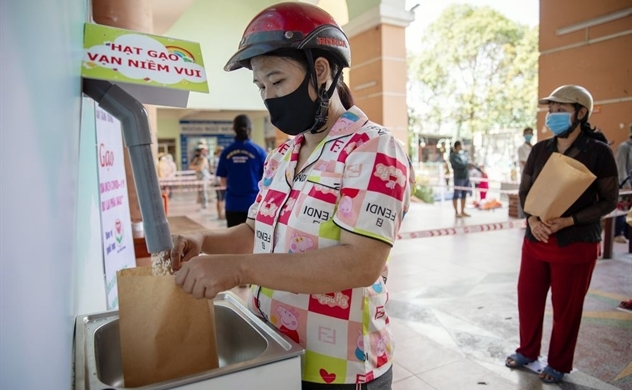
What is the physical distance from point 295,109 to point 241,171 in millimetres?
3960

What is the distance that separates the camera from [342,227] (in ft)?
3.57

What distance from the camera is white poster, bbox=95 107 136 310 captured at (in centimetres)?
236

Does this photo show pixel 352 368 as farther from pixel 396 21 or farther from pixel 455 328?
pixel 396 21

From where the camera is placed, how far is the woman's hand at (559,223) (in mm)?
2748

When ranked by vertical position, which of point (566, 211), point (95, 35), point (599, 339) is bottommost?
point (599, 339)

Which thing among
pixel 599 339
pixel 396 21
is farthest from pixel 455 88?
pixel 599 339

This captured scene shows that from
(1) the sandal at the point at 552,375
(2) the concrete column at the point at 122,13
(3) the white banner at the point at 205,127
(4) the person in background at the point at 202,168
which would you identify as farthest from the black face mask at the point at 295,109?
(3) the white banner at the point at 205,127

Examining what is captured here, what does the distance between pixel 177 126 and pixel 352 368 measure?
2383 cm

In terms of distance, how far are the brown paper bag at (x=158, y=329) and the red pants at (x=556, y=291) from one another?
248cm

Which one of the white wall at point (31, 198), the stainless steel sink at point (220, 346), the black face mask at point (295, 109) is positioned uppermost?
the black face mask at point (295, 109)

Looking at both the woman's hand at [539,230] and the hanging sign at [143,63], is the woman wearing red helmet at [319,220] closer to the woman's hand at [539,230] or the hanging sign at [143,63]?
the hanging sign at [143,63]

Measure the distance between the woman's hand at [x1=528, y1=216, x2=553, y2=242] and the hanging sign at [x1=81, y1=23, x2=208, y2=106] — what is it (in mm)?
2319

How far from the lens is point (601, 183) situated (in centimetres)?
278

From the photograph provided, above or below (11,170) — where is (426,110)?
above
